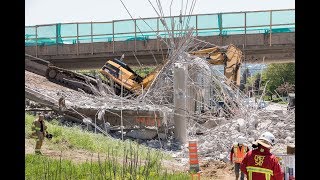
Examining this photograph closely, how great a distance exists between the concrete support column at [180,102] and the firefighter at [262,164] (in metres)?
9.06

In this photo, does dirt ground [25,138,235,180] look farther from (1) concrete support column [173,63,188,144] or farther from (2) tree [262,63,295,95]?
(2) tree [262,63,295,95]

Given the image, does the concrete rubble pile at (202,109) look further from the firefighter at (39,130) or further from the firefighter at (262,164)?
the firefighter at (262,164)

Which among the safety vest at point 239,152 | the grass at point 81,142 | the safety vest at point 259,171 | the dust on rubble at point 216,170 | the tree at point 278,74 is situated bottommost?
the dust on rubble at point 216,170

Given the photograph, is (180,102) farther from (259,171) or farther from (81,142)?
(259,171)

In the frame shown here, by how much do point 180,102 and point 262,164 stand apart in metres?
9.70

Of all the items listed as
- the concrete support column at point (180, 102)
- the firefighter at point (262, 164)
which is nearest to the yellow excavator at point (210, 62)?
the concrete support column at point (180, 102)

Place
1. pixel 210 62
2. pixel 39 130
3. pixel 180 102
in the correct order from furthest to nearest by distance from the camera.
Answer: pixel 210 62, pixel 180 102, pixel 39 130

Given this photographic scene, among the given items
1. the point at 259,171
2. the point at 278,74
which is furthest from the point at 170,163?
the point at 278,74

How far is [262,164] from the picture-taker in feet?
19.6

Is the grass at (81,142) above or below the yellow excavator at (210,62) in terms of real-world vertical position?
below

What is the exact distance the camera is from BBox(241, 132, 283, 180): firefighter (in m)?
5.92

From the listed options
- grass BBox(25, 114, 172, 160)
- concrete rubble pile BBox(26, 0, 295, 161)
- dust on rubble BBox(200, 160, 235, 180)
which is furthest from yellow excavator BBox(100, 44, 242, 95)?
dust on rubble BBox(200, 160, 235, 180)

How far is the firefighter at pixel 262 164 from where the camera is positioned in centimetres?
592
